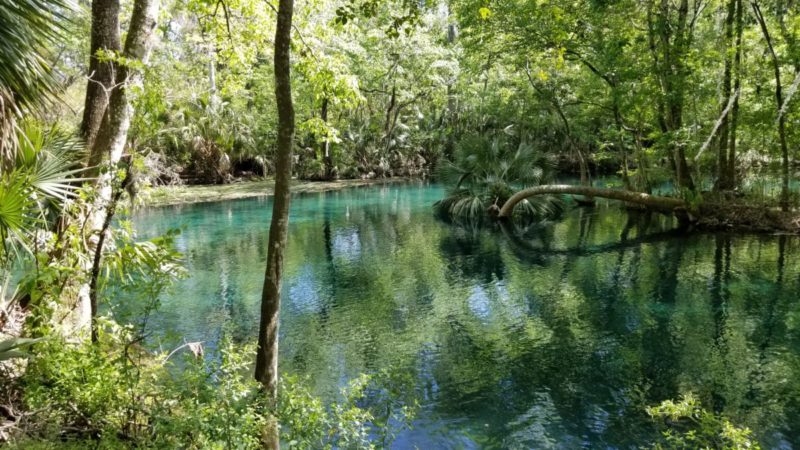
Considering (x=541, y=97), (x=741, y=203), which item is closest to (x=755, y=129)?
(x=741, y=203)

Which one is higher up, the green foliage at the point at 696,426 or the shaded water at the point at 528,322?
the green foliage at the point at 696,426

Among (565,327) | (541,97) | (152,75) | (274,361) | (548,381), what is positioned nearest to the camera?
(274,361)

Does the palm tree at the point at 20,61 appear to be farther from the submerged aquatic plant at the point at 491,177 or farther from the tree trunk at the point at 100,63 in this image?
the submerged aquatic plant at the point at 491,177

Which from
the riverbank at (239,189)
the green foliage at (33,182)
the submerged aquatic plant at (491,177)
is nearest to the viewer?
the green foliage at (33,182)

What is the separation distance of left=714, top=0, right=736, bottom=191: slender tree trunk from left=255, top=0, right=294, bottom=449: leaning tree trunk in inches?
530

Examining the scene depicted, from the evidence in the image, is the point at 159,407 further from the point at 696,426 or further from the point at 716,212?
the point at 716,212

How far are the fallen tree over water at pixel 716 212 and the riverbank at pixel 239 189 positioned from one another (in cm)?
1417

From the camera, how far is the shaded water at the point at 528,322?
21.3ft

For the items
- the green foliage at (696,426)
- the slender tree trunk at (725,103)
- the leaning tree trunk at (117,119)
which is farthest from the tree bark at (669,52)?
the leaning tree trunk at (117,119)

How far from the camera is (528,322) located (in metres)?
9.66

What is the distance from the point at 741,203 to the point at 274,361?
16385 millimetres

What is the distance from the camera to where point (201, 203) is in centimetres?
2466

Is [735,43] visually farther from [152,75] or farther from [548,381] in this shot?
[152,75]

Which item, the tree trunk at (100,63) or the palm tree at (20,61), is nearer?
the palm tree at (20,61)
